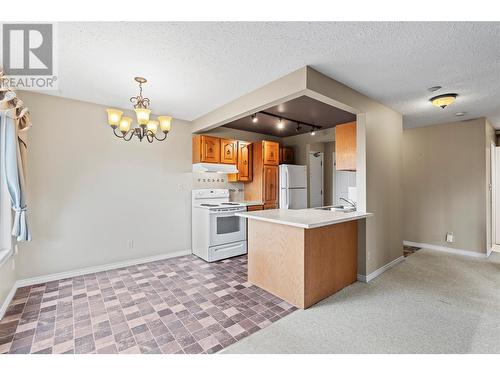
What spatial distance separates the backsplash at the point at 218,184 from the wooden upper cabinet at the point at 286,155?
1.19 metres

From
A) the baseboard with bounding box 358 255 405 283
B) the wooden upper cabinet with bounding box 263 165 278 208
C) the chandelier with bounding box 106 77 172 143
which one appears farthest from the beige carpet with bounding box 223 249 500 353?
the wooden upper cabinet with bounding box 263 165 278 208

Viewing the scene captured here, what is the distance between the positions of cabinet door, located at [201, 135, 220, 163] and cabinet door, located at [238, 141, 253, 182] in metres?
0.57

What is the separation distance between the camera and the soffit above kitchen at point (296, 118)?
3.58 metres

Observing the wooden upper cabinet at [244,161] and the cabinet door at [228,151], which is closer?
the cabinet door at [228,151]

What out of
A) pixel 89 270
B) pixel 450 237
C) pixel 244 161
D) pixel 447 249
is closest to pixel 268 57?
pixel 244 161

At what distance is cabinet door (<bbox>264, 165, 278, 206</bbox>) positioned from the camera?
4.85m

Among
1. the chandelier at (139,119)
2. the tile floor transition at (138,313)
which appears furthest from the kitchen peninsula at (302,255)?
the chandelier at (139,119)

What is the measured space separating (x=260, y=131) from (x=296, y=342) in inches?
170

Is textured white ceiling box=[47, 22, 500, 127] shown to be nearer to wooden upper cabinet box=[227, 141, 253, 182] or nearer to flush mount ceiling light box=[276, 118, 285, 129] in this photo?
flush mount ceiling light box=[276, 118, 285, 129]

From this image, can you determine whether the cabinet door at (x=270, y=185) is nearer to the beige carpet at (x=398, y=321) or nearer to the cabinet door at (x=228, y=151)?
the cabinet door at (x=228, y=151)

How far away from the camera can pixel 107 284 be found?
2924mm

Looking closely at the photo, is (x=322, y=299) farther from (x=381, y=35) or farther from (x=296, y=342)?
(x=381, y=35)

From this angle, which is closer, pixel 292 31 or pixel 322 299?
pixel 292 31
